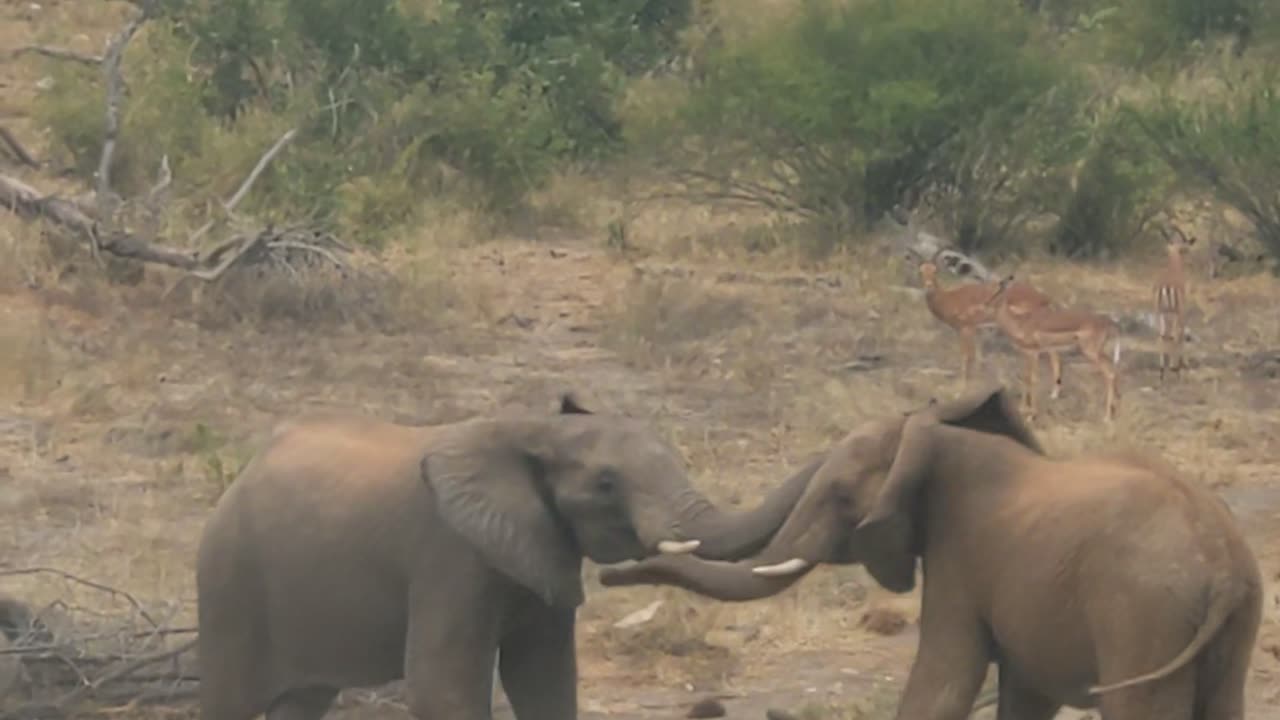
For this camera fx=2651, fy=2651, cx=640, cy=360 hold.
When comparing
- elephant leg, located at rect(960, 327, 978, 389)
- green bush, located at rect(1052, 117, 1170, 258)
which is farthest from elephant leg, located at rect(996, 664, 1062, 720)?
green bush, located at rect(1052, 117, 1170, 258)

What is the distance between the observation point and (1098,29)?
976 inches

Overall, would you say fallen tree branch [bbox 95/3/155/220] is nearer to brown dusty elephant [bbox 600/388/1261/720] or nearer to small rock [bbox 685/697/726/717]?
small rock [bbox 685/697/726/717]

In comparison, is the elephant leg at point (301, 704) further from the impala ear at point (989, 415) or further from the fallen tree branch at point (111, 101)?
the fallen tree branch at point (111, 101)

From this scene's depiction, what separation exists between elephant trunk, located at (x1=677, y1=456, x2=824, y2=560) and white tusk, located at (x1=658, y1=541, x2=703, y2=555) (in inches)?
0.8

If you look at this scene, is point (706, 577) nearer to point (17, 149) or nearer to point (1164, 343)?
point (1164, 343)

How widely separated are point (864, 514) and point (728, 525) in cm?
34

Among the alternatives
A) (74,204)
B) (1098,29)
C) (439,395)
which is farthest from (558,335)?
(1098,29)

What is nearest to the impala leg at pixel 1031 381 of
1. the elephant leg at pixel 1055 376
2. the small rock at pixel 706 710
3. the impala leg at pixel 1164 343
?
the elephant leg at pixel 1055 376

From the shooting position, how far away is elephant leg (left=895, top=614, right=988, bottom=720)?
562cm

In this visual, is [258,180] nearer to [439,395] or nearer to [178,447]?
[439,395]

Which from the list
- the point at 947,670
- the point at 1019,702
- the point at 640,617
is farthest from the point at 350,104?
the point at 947,670

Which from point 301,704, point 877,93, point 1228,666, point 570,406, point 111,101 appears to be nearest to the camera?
point 1228,666

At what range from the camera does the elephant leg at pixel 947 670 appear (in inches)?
221

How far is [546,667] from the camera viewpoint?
6.04 m
